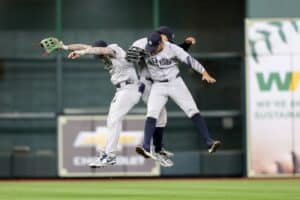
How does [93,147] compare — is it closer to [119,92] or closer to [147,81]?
[119,92]

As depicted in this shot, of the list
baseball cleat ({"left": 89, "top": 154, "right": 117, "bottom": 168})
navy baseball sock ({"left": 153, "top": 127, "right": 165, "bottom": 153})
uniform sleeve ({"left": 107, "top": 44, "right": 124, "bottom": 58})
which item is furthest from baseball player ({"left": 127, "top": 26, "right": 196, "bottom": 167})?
baseball cleat ({"left": 89, "top": 154, "right": 117, "bottom": 168})

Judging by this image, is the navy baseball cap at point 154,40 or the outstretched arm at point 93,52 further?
the navy baseball cap at point 154,40

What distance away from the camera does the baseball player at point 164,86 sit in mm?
17812

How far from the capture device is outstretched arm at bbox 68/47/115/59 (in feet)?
56.4

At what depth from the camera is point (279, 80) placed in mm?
24484

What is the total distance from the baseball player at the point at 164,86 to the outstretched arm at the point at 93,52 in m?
0.56

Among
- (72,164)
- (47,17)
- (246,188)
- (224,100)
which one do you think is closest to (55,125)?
(72,164)

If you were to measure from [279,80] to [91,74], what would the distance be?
4538mm

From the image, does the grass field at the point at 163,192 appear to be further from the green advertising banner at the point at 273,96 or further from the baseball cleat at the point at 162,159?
the green advertising banner at the point at 273,96

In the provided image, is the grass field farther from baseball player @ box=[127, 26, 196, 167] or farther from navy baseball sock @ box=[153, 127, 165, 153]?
navy baseball sock @ box=[153, 127, 165, 153]

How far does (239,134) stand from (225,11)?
2.98 m

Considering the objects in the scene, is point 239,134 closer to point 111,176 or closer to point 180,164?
point 180,164

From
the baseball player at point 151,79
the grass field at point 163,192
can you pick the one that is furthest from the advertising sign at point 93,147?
the baseball player at point 151,79

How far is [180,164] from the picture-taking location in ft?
81.6
